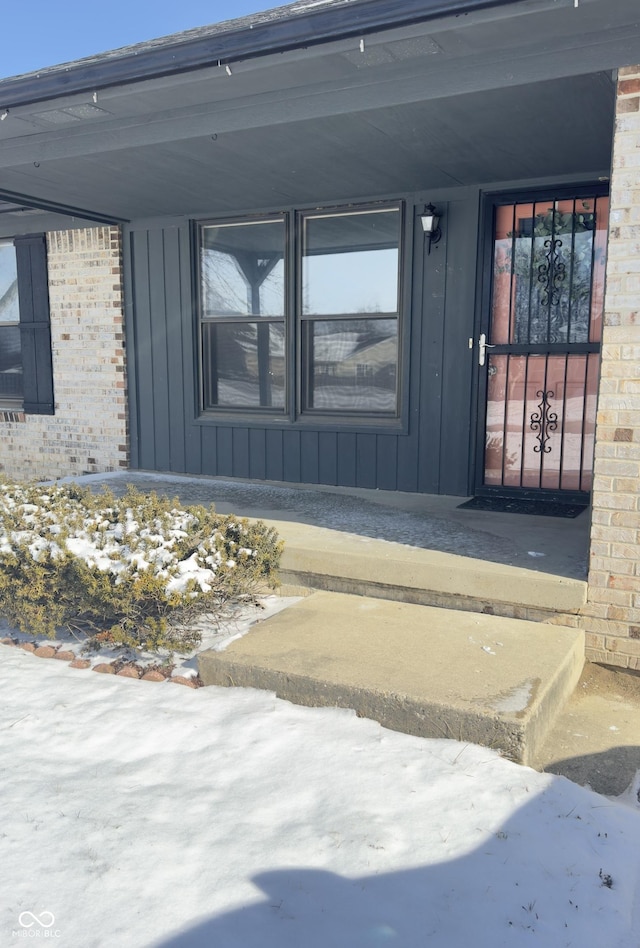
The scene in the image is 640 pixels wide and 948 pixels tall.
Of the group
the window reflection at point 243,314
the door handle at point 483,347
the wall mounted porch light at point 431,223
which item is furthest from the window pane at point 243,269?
the door handle at point 483,347

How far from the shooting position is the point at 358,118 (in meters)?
3.95

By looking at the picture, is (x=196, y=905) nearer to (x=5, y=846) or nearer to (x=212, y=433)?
(x=5, y=846)

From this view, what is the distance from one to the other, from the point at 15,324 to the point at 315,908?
23.6ft

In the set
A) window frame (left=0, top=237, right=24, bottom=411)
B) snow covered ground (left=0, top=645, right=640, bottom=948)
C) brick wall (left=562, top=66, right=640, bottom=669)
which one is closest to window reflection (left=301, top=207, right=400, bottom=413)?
brick wall (left=562, top=66, right=640, bottom=669)

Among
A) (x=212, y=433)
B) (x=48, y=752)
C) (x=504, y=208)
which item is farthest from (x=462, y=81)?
(x=212, y=433)

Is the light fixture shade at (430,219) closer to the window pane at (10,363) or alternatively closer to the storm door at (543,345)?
the storm door at (543,345)

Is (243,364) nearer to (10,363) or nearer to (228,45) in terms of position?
(10,363)

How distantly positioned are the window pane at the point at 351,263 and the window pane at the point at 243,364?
50cm

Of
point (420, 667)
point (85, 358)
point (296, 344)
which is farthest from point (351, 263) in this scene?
point (420, 667)

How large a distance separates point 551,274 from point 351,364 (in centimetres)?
174

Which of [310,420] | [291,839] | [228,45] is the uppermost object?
[228,45]

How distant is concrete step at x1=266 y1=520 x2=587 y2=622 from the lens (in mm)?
3488

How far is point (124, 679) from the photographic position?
3.21m

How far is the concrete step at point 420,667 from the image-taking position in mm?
2600
